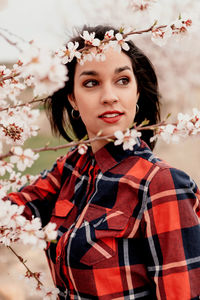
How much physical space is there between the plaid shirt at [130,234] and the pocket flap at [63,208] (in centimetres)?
1

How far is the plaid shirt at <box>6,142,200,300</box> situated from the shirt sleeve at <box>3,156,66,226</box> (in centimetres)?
22

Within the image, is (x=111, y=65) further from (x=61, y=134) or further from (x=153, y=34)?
(x=61, y=134)

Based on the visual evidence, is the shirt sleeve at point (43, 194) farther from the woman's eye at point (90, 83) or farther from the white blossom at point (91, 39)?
the white blossom at point (91, 39)

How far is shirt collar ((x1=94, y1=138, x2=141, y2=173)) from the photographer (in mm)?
1365

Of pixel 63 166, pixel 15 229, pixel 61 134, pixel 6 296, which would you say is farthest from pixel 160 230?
pixel 6 296

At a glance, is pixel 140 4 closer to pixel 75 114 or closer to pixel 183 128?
pixel 183 128

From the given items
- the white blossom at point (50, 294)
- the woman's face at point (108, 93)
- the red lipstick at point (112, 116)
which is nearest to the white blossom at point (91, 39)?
the woman's face at point (108, 93)

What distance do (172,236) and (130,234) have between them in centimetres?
16

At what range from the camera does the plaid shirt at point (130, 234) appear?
110 centimetres

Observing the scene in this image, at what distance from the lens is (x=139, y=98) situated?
1.66m

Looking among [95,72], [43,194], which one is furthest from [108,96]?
[43,194]

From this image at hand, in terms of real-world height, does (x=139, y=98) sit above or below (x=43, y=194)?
above

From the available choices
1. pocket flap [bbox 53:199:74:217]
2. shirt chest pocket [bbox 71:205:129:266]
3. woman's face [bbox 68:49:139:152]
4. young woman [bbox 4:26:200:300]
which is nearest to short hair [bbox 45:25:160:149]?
young woman [bbox 4:26:200:300]

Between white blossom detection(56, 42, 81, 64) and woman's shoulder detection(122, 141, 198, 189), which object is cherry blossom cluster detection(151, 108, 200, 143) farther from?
white blossom detection(56, 42, 81, 64)
